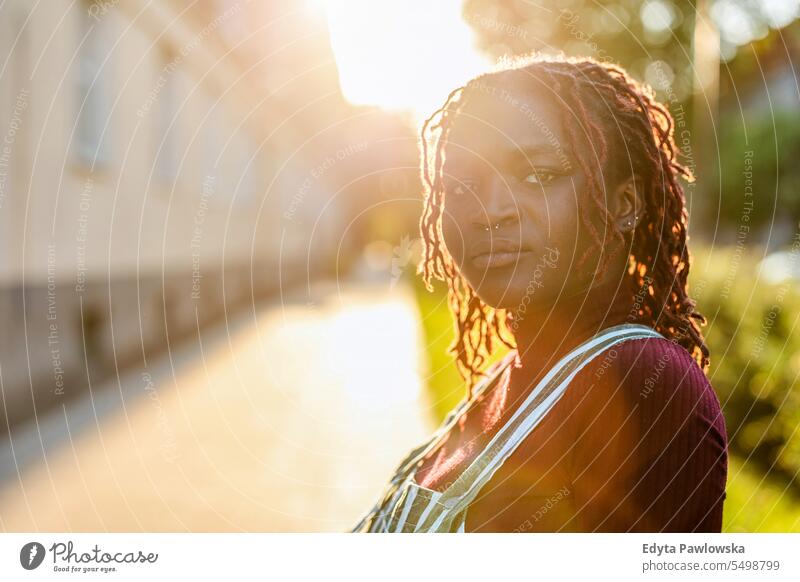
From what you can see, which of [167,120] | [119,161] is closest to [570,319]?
[119,161]

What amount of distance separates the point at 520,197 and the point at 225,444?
3.52 meters

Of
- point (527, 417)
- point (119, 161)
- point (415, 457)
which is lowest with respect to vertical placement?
point (415, 457)

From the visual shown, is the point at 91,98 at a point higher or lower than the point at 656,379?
higher

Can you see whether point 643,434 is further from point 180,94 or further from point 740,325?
point 180,94

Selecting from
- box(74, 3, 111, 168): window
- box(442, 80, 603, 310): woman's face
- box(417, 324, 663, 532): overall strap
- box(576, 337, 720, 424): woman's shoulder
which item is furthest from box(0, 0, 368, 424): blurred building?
box(576, 337, 720, 424): woman's shoulder

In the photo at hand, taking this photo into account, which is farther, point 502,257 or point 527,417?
point 502,257

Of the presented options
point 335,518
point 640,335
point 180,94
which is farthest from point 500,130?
point 180,94

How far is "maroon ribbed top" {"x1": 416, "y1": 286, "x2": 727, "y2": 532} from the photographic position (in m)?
1.14

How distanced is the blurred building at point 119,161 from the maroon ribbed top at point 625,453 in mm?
1686

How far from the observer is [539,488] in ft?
4.04

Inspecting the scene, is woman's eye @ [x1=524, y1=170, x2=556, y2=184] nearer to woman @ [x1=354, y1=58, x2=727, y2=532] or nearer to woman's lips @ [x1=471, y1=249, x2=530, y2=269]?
woman @ [x1=354, y1=58, x2=727, y2=532]

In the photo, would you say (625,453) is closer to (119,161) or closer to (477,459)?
(477,459)

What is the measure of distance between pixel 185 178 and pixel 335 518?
4690mm

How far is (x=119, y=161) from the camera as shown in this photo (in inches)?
230
